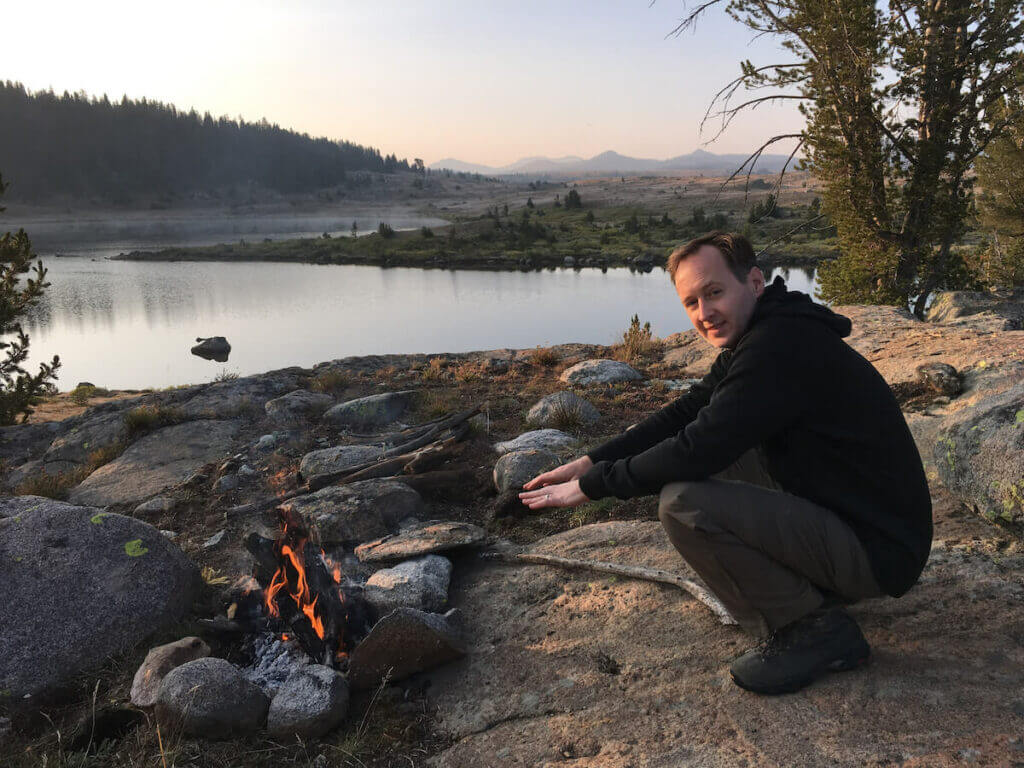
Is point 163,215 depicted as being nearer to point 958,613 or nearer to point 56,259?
point 56,259

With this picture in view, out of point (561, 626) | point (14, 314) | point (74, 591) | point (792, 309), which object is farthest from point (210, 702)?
point (14, 314)

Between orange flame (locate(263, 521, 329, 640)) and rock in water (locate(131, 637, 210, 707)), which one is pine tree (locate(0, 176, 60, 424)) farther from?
rock in water (locate(131, 637, 210, 707))

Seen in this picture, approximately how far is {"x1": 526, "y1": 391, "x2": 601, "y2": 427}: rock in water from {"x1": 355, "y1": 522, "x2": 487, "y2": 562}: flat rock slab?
2.81 m

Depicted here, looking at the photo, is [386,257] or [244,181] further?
[244,181]

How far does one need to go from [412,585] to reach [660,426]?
6.63 ft

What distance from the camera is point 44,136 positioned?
9744cm

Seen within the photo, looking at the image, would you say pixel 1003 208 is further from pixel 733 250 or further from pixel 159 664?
pixel 159 664

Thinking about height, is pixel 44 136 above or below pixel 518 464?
above

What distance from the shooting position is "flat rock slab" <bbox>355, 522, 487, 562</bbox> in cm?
471

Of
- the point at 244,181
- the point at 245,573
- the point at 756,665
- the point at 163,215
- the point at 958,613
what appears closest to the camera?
the point at 756,665

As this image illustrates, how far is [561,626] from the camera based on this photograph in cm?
378

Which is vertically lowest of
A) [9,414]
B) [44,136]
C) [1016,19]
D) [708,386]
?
[9,414]

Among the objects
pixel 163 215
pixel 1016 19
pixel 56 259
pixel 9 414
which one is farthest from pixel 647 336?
pixel 163 215

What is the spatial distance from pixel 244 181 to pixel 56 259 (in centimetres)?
7049
